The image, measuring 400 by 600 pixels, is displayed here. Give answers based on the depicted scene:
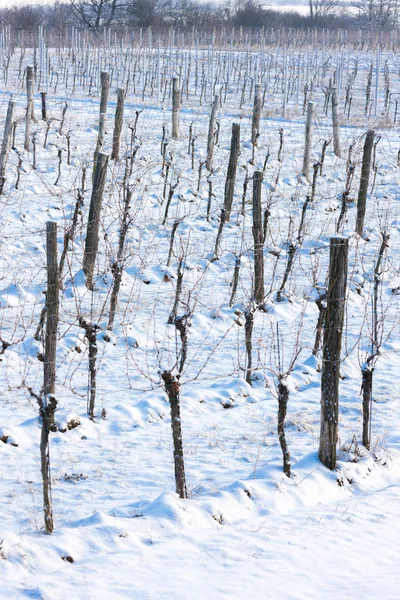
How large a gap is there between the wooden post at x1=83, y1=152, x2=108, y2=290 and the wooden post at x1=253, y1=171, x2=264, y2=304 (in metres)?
1.85

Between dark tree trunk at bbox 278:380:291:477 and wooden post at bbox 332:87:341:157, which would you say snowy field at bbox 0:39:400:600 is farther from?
wooden post at bbox 332:87:341:157

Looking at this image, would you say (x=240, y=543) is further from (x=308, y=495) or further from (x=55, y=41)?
(x=55, y=41)

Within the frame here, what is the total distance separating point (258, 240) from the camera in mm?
9383

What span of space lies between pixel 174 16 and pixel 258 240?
4020cm

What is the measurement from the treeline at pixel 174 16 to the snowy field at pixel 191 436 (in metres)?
32.5

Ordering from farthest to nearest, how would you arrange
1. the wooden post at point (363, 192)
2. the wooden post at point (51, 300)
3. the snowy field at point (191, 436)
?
1. the wooden post at point (363, 192)
2. the wooden post at point (51, 300)
3. the snowy field at point (191, 436)

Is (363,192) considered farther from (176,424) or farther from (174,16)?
(174,16)

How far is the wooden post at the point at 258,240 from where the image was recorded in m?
9.22

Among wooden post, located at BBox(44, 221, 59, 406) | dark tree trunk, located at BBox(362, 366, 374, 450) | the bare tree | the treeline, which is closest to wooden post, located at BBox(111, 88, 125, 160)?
wooden post, located at BBox(44, 221, 59, 406)

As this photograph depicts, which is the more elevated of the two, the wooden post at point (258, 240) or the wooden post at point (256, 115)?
the wooden post at point (256, 115)

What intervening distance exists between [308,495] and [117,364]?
292 centimetres

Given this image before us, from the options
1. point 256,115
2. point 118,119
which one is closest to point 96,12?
point 256,115

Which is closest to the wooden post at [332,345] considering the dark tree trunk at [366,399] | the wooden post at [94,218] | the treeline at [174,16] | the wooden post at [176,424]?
the dark tree trunk at [366,399]

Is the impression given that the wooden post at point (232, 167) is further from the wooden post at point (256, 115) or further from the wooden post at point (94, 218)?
the wooden post at point (256, 115)
